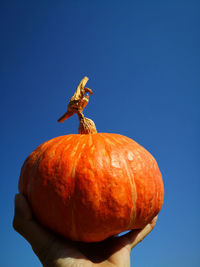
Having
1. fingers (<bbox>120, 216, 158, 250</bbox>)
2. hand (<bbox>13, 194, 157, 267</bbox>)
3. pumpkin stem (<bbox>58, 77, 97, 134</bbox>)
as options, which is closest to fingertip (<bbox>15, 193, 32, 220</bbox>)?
hand (<bbox>13, 194, 157, 267</bbox>)

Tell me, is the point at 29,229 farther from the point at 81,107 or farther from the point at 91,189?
the point at 81,107

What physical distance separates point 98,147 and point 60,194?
0.60 m

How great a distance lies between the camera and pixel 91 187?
179cm

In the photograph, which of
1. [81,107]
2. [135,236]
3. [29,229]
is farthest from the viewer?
[81,107]

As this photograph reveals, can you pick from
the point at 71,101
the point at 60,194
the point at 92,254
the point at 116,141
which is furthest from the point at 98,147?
the point at 92,254

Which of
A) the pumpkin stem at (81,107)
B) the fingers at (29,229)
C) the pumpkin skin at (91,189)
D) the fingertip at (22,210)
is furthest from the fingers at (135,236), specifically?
the pumpkin stem at (81,107)

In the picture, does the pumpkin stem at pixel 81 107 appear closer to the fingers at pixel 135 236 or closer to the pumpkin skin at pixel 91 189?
the pumpkin skin at pixel 91 189

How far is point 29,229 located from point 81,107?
1.60 m

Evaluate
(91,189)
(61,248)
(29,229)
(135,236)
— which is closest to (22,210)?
(29,229)

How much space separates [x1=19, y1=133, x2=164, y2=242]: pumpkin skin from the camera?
178cm

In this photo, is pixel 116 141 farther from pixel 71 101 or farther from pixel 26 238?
pixel 26 238

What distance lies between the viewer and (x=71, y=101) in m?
2.65

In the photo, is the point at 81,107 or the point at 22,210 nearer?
the point at 22,210

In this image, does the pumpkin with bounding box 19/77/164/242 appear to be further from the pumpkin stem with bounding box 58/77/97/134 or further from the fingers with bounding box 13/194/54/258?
the pumpkin stem with bounding box 58/77/97/134
